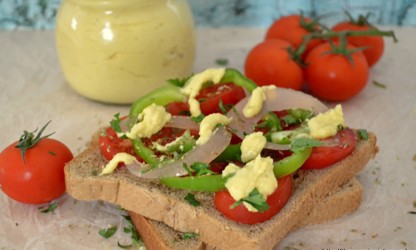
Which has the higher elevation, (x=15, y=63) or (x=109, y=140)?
(x=109, y=140)

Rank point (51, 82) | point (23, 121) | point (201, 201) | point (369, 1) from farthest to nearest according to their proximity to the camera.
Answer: point (369, 1) → point (51, 82) → point (23, 121) → point (201, 201)

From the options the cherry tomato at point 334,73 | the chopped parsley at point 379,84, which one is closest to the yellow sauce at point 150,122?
the cherry tomato at point 334,73

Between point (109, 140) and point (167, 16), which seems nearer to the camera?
point (109, 140)

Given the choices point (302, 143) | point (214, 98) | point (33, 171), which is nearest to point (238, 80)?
point (214, 98)

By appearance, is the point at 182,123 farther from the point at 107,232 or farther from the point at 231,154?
the point at 107,232

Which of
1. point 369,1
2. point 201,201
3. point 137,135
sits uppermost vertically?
point 137,135

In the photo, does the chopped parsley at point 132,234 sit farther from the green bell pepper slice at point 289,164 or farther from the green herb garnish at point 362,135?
the green herb garnish at point 362,135

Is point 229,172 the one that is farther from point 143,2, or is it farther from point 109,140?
point 143,2

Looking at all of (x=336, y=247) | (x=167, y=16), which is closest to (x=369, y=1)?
(x=167, y=16)
